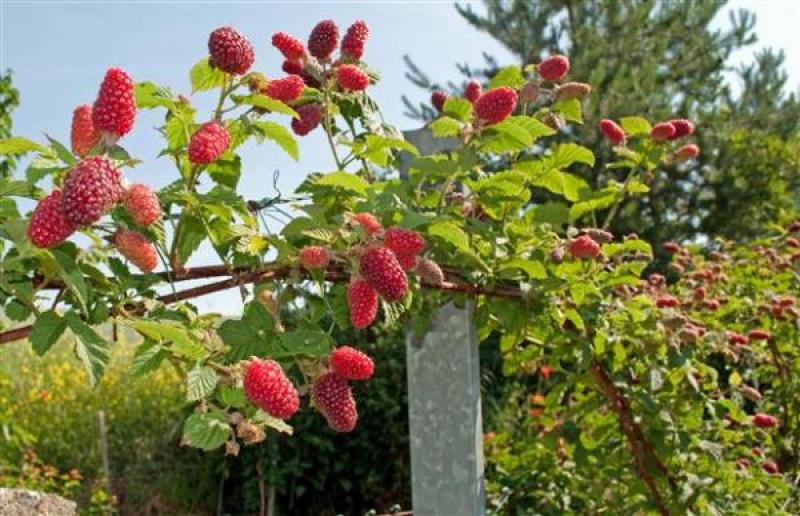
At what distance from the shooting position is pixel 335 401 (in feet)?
4.52

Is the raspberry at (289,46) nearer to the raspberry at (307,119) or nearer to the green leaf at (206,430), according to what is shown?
the raspberry at (307,119)

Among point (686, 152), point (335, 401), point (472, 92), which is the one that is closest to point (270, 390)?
point (335, 401)

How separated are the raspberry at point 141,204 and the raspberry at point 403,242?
352 millimetres

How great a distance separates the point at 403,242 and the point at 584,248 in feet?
2.34

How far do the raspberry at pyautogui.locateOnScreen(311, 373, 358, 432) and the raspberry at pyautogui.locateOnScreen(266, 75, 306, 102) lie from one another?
1.54 feet

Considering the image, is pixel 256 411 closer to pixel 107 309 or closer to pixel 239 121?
pixel 107 309

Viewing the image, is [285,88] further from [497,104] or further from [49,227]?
[49,227]

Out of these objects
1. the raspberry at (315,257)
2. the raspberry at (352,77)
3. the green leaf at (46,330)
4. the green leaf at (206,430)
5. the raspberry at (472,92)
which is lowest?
the green leaf at (206,430)

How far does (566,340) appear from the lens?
2600 mm

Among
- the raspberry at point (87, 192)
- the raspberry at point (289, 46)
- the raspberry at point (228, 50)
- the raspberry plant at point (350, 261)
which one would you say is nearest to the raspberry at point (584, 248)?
the raspberry plant at point (350, 261)

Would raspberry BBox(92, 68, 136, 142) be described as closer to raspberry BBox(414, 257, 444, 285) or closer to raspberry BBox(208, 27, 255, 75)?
raspberry BBox(208, 27, 255, 75)

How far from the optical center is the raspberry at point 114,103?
1.20m

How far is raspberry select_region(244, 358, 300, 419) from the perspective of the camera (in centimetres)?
126

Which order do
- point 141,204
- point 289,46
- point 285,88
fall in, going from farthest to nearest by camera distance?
point 289,46 → point 285,88 → point 141,204
